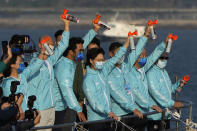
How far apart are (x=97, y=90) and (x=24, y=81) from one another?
1337 millimetres

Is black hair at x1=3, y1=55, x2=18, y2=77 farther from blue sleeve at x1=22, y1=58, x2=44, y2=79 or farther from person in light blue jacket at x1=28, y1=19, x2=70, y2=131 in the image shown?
person in light blue jacket at x1=28, y1=19, x2=70, y2=131

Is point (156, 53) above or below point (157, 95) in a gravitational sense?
above

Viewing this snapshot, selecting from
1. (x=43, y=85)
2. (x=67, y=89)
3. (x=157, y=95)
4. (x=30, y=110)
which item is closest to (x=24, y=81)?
(x=43, y=85)

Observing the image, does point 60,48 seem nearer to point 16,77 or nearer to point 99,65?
point 99,65

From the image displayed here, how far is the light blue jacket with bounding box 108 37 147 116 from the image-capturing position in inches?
456

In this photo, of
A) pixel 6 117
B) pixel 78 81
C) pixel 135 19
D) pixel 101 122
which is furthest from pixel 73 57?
pixel 135 19

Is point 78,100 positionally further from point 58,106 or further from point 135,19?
point 135,19

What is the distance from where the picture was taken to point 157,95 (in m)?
12.5

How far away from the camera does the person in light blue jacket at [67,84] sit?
36.7 feet

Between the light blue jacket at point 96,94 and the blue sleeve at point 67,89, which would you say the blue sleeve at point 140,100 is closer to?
the light blue jacket at point 96,94

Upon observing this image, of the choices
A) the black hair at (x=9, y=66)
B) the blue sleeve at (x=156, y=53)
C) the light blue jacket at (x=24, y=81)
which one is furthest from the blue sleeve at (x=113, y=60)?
the black hair at (x=9, y=66)

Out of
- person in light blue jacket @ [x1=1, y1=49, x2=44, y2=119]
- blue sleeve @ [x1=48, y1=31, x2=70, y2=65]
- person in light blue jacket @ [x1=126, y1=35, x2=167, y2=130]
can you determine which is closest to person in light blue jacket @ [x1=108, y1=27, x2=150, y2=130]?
person in light blue jacket @ [x1=126, y1=35, x2=167, y2=130]

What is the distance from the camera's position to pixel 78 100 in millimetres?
11844

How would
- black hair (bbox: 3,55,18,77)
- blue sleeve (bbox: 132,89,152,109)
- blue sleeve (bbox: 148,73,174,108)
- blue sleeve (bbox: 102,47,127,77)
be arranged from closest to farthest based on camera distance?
black hair (bbox: 3,55,18,77), blue sleeve (bbox: 102,47,127,77), blue sleeve (bbox: 132,89,152,109), blue sleeve (bbox: 148,73,174,108)
